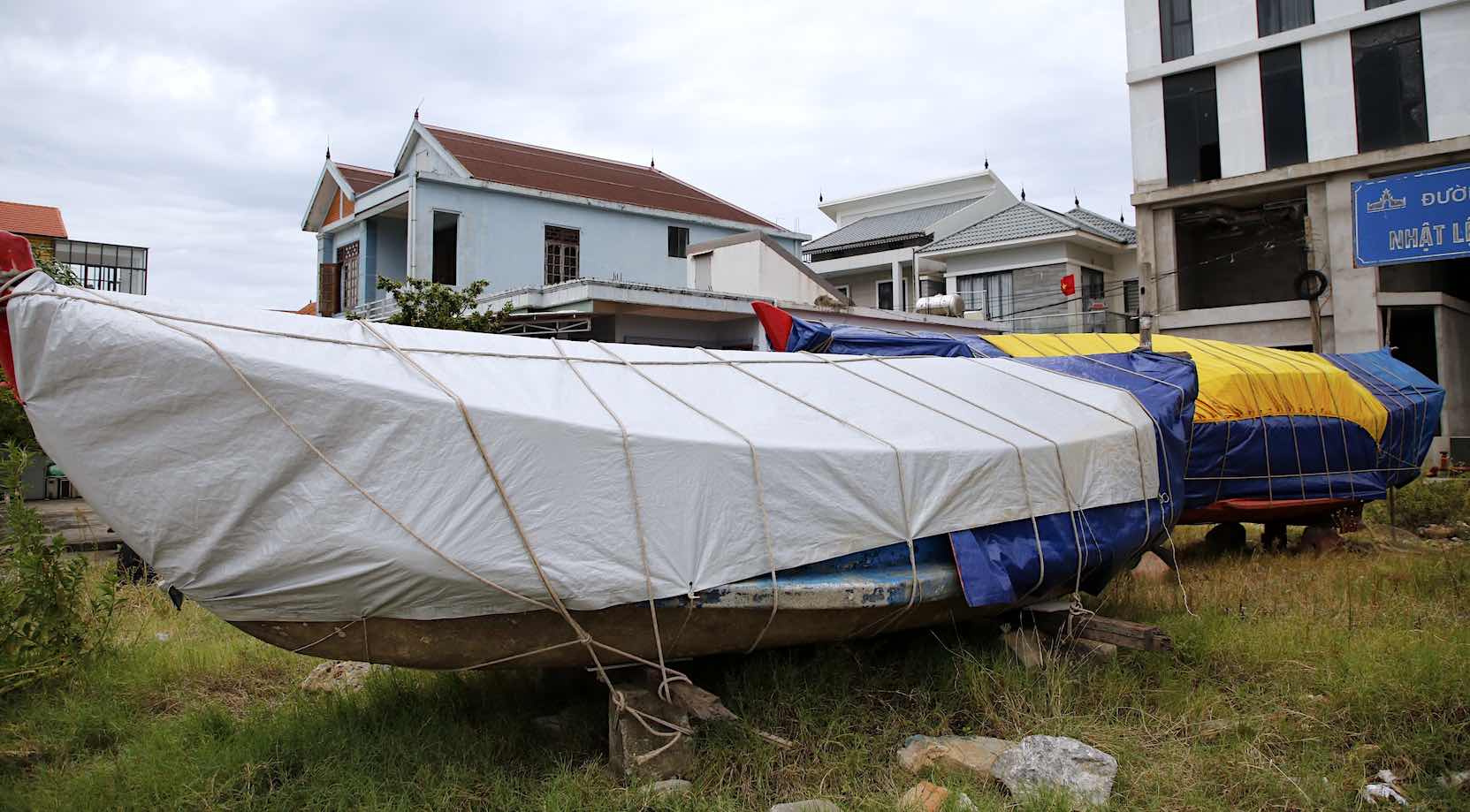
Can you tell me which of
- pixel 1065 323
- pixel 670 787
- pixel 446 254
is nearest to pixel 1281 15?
pixel 1065 323

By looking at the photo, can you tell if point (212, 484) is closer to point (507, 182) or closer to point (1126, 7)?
point (507, 182)

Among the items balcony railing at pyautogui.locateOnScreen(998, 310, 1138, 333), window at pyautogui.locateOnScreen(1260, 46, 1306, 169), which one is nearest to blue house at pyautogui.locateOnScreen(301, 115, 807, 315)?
balcony railing at pyautogui.locateOnScreen(998, 310, 1138, 333)

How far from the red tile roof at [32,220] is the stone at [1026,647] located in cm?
2275

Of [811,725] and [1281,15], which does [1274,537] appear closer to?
[811,725]

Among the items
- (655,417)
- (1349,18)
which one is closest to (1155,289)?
(1349,18)

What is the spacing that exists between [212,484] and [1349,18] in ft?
66.8

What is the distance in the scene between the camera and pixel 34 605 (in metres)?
5.48

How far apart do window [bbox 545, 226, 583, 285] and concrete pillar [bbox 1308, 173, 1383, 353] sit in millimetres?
13870

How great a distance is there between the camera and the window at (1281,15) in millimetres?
18188

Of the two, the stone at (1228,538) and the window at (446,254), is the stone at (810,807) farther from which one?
the window at (446,254)

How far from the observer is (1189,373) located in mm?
7070

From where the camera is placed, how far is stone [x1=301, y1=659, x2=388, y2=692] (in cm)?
548

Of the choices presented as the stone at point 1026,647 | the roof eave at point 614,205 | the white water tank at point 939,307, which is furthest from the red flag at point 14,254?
the white water tank at point 939,307

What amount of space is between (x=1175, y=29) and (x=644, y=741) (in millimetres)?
20601
